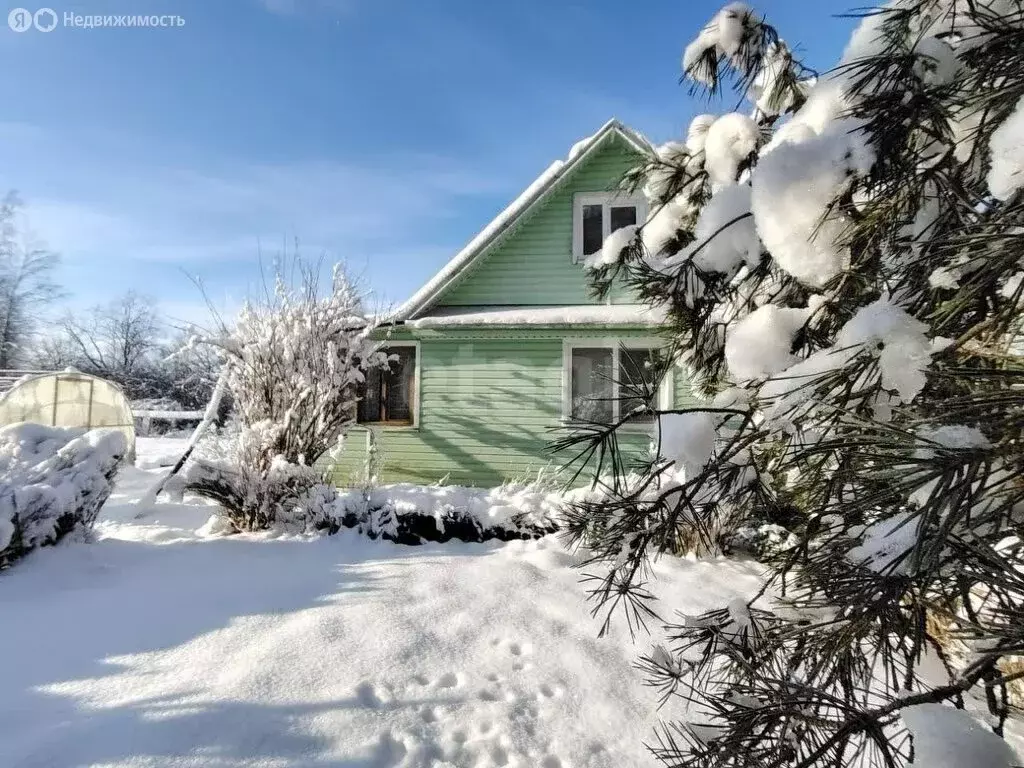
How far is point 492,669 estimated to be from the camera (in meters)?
2.99

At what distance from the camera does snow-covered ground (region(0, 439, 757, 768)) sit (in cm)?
227

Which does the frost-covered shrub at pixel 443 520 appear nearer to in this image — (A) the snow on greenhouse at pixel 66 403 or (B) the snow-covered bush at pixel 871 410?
(B) the snow-covered bush at pixel 871 410

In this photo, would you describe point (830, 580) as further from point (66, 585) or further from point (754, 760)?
point (66, 585)

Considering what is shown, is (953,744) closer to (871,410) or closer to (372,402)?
(871,410)

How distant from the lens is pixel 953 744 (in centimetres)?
94

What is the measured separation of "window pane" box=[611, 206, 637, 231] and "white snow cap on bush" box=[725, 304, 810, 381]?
8.00 meters

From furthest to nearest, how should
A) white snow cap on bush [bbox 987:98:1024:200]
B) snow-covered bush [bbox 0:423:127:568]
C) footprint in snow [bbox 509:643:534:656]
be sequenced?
snow-covered bush [bbox 0:423:127:568] < footprint in snow [bbox 509:643:534:656] < white snow cap on bush [bbox 987:98:1024:200]

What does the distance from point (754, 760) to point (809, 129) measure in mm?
1793

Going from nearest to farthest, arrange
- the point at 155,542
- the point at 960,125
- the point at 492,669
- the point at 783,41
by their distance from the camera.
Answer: the point at 960,125 < the point at 783,41 < the point at 492,669 < the point at 155,542

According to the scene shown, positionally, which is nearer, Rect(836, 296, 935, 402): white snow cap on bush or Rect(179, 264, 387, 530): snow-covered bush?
Rect(836, 296, 935, 402): white snow cap on bush

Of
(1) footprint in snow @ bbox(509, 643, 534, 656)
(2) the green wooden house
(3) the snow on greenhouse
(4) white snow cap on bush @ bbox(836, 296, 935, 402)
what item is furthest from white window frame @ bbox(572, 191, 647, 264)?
(3) the snow on greenhouse

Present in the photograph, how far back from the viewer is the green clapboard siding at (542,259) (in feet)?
30.8

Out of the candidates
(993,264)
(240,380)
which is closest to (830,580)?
(993,264)

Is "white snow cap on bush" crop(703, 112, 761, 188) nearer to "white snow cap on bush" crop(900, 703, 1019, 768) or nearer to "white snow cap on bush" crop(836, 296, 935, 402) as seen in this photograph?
"white snow cap on bush" crop(836, 296, 935, 402)
